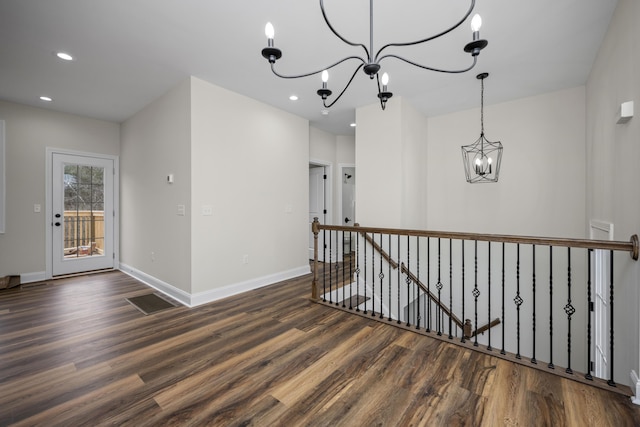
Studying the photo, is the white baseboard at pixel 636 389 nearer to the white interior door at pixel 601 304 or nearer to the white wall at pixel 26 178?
the white interior door at pixel 601 304

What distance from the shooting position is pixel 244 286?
4.07m

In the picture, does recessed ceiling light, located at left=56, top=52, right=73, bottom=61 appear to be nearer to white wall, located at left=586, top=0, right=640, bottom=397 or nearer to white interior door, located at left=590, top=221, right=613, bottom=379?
white wall, located at left=586, top=0, right=640, bottom=397

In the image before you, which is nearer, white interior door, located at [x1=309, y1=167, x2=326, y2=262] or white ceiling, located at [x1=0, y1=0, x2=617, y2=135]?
white ceiling, located at [x1=0, y1=0, x2=617, y2=135]

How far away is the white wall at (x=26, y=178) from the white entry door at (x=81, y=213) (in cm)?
17

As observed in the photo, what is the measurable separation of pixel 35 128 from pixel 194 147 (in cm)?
324

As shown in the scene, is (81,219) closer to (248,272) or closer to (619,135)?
(248,272)

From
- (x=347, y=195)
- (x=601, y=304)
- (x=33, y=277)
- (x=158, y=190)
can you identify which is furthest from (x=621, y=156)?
(x=33, y=277)

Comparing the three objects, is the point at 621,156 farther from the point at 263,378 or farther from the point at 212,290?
the point at 212,290

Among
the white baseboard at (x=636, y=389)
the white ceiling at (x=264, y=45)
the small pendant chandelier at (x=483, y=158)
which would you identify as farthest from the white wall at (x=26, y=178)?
the white baseboard at (x=636, y=389)

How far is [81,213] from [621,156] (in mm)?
7324

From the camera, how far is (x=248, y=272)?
164 inches

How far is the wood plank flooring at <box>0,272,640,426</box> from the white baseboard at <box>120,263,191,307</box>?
0.42 metres

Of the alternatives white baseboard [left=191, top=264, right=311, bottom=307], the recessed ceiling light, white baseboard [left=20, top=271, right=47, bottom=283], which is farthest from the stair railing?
white baseboard [left=20, top=271, right=47, bottom=283]

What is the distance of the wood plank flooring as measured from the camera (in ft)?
5.45
